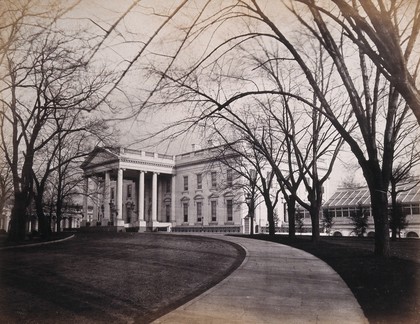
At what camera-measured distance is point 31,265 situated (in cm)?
1081

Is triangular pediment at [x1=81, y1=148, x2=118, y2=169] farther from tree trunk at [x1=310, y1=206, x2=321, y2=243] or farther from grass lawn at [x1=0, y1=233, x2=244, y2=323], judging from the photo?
tree trunk at [x1=310, y1=206, x2=321, y2=243]

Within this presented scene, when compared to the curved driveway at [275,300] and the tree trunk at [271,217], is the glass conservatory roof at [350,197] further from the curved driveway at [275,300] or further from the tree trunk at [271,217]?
the curved driveway at [275,300]

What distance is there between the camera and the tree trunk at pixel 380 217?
10.1 metres

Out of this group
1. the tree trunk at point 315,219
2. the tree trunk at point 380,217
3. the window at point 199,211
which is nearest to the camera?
the tree trunk at point 380,217

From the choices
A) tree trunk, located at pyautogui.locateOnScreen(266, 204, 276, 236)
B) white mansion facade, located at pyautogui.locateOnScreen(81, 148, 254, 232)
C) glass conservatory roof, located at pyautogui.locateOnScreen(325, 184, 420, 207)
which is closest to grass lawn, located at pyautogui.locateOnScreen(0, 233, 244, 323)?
tree trunk, located at pyautogui.locateOnScreen(266, 204, 276, 236)

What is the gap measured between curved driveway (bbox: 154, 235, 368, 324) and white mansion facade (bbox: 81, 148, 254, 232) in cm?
3383

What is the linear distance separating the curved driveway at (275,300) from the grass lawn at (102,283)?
464 mm

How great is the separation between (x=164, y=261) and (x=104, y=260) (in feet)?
5.93

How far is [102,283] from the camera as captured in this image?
8180 millimetres

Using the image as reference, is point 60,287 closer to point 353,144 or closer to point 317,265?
point 317,265

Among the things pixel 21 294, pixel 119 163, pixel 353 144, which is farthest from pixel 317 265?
pixel 119 163

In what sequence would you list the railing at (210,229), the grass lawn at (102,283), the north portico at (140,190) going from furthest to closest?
the north portico at (140,190) < the railing at (210,229) < the grass lawn at (102,283)

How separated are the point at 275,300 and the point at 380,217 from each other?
5206 millimetres

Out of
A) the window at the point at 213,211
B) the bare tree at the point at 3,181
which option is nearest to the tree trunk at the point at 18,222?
the bare tree at the point at 3,181
